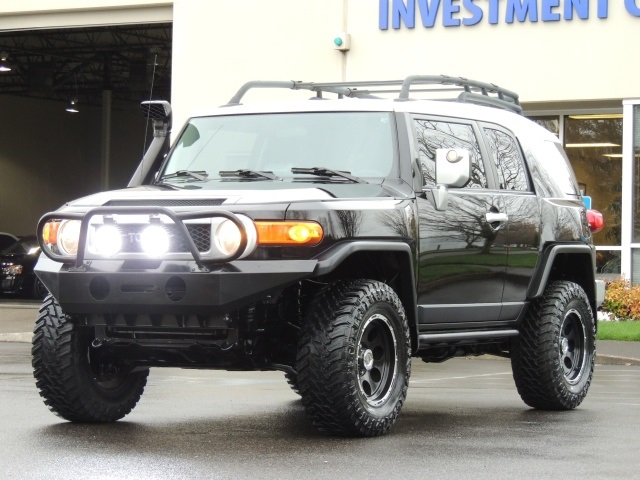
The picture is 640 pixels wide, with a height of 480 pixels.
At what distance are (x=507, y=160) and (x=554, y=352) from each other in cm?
142

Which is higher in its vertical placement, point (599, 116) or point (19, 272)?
point (599, 116)

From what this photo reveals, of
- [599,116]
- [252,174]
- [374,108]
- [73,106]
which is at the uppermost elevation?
[73,106]

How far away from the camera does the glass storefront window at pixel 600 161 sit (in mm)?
22953

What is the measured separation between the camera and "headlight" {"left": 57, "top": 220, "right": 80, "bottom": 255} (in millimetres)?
8219

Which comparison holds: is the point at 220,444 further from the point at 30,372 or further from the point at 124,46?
the point at 124,46

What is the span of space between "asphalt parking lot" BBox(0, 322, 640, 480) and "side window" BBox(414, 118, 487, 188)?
1.64 metres

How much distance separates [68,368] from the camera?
27.6 ft

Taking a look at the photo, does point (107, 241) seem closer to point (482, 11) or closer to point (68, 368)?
point (68, 368)

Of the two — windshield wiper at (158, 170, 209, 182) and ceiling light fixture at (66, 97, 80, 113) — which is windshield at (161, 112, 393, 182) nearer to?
windshield wiper at (158, 170, 209, 182)

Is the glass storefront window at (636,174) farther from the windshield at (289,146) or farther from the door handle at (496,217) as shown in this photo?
the windshield at (289,146)

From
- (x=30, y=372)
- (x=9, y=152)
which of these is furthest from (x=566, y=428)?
(x=9, y=152)

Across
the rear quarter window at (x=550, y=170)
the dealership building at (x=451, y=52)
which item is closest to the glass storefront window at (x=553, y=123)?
the dealership building at (x=451, y=52)

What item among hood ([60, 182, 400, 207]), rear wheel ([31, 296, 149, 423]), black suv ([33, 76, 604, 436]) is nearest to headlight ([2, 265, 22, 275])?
black suv ([33, 76, 604, 436])

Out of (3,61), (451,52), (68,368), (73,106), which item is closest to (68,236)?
(68,368)
